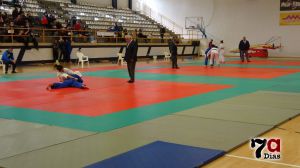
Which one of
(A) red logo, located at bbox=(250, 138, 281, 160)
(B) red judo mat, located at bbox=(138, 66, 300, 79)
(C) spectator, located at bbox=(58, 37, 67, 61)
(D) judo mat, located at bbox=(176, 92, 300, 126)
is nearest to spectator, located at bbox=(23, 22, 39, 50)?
(C) spectator, located at bbox=(58, 37, 67, 61)

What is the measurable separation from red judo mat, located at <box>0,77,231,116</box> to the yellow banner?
25.8m

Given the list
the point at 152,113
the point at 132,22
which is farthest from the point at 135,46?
the point at 132,22

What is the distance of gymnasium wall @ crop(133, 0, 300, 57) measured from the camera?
37094 mm

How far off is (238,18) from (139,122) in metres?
34.2

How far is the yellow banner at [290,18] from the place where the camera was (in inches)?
1426

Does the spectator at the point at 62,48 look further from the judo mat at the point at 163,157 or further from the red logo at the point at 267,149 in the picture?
the red logo at the point at 267,149

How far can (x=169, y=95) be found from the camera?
452 inches

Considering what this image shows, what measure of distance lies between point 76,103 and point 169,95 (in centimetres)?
284

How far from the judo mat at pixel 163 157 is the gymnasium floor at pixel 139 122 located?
7cm

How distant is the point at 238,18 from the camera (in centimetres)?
3981

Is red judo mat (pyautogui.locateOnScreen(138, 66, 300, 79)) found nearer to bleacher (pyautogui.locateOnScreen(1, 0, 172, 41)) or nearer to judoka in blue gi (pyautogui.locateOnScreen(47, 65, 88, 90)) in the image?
judoka in blue gi (pyautogui.locateOnScreen(47, 65, 88, 90))

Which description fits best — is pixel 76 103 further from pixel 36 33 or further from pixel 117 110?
pixel 36 33

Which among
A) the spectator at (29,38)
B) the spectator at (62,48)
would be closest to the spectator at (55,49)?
the spectator at (62,48)

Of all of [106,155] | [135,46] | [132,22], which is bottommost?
[106,155]
